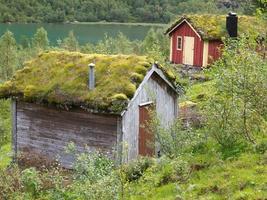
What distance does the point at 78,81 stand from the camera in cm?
1761

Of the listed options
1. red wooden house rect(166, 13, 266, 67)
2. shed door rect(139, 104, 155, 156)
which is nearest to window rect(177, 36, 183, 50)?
red wooden house rect(166, 13, 266, 67)

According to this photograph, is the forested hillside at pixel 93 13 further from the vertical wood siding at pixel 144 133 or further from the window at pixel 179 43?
the vertical wood siding at pixel 144 133

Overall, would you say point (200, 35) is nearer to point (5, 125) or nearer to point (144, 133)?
point (144, 133)

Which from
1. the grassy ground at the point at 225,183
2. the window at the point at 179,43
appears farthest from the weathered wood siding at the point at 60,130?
the window at the point at 179,43

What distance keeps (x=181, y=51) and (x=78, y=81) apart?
19.7 m

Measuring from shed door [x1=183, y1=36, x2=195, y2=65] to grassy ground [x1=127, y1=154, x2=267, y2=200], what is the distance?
22345 mm

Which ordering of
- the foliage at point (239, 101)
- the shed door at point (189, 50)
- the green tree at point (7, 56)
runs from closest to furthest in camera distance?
1. the foliage at point (239, 101)
2. the shed door at point (189, 50)
3. the green tree at point (7, 56)

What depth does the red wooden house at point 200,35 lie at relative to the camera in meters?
34.0

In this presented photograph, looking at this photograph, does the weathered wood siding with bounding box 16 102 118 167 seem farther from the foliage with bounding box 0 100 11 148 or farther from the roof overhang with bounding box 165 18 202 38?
the roof overhang with bounding box 165 18 202 38

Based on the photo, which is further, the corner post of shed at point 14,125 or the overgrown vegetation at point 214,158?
the corner post of shed at point 14,125

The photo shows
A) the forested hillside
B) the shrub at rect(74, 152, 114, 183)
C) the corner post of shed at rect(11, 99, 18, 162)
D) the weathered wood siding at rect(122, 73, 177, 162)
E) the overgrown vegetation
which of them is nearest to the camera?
the shrub at rect(74, 152, 114, 183)

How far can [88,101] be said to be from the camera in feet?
54.5

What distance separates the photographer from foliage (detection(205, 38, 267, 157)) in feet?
43.1

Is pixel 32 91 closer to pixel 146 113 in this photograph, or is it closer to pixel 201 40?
pixel 146 113
